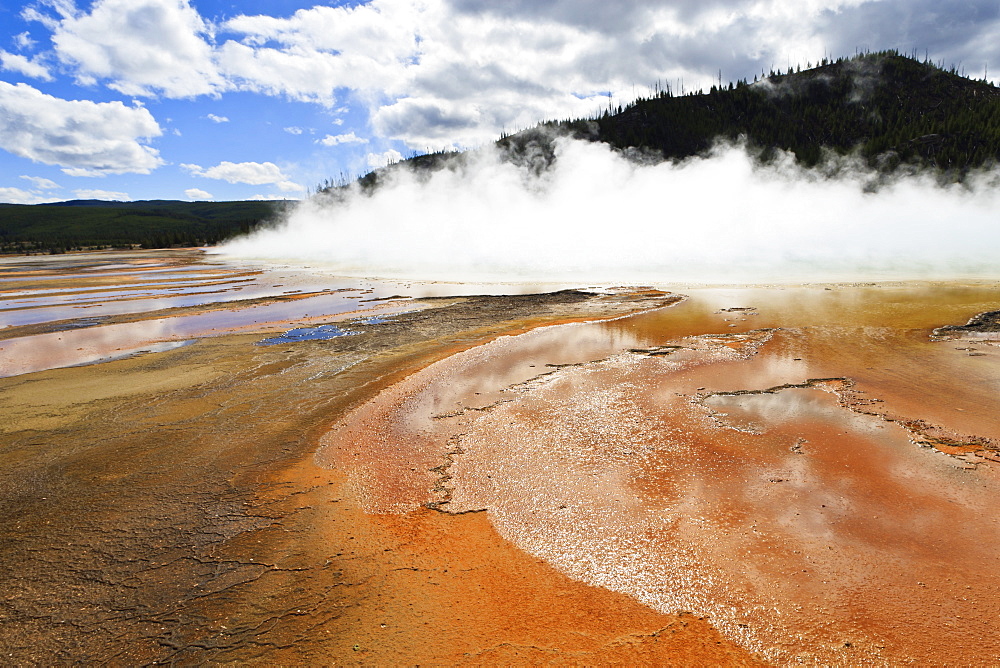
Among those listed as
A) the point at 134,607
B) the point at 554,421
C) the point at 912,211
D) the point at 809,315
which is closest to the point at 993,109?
the point at 912,211

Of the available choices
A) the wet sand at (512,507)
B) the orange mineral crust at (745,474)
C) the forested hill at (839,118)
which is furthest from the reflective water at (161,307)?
the forested hill at (839,118)

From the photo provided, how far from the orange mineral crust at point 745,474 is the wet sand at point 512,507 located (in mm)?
27

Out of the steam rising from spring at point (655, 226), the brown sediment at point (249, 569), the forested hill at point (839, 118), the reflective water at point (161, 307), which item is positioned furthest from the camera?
the forested hill at point (839, 118)

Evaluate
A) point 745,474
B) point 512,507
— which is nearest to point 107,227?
point 512,507

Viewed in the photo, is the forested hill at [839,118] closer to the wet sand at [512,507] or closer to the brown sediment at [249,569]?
the wet sand at [512,507]

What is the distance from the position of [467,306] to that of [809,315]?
34.4 ft

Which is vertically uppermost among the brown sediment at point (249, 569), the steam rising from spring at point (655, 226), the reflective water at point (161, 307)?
the steam rising from spring at point (655, 226)

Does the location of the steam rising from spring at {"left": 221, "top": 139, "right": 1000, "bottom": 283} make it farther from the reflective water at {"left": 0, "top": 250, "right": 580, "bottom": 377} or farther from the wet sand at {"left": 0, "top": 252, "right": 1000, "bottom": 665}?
the wet sand at {"left": 0, "top": 252, "right": 1000, "bottom": 665}

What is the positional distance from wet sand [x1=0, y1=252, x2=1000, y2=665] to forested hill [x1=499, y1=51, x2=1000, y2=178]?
73.1m

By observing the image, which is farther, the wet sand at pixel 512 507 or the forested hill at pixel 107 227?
the forested hill at pixel 107 227

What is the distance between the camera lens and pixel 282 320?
602 inches

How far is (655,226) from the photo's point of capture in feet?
133

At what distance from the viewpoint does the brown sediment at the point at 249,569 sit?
3189 mm

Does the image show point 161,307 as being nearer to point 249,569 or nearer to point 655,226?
point 249,569
